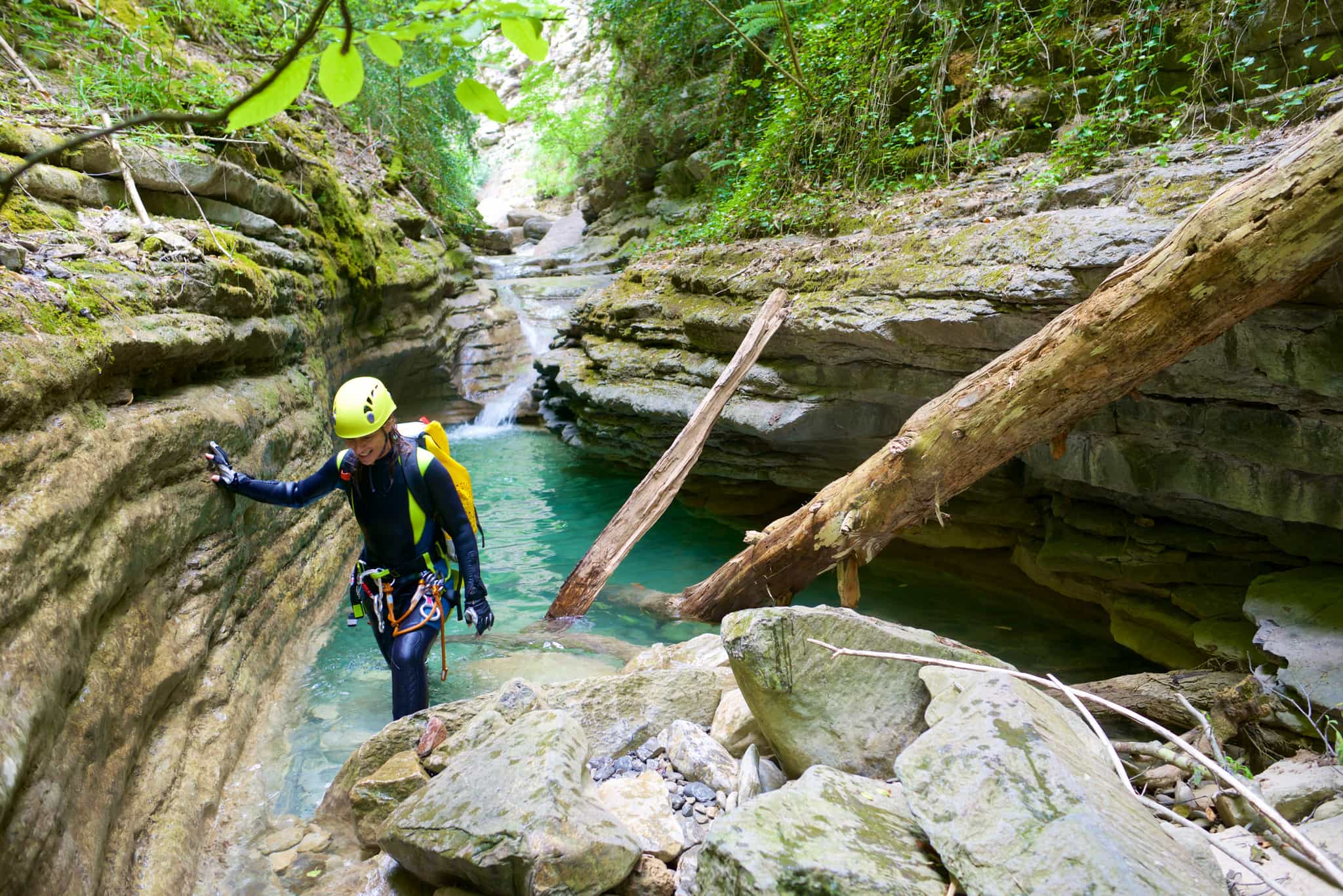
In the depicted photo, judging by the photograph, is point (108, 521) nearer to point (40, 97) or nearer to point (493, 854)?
point (493, 854)

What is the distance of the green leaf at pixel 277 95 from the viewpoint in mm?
1035

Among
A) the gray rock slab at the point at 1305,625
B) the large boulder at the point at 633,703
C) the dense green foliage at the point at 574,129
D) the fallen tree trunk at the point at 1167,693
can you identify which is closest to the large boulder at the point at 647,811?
the large boulder at the point at 633,703

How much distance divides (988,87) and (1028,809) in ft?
22.0

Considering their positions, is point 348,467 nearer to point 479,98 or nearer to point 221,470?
point 221,470

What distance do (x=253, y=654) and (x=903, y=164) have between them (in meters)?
7.00

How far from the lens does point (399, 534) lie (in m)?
3.69

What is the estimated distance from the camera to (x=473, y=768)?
248cm

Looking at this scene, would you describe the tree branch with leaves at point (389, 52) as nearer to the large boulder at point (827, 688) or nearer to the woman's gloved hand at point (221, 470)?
the large boulder at point (827, 688)

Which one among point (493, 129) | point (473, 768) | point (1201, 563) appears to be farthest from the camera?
point (493, 129)

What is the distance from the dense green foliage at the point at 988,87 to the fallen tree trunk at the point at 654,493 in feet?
6.95

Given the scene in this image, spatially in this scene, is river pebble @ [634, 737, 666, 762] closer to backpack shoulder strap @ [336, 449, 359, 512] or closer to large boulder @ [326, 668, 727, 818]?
large boulder @ [326, 668, 727, 818]

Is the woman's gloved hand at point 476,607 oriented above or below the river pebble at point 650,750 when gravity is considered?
above

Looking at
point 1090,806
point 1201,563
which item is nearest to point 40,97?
point 1090,806

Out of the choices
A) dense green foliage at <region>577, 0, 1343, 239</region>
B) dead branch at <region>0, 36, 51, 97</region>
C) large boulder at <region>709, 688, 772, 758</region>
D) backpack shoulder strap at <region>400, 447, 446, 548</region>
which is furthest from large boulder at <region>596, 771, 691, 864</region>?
dead branch at <region>0, 36, 51, 97</region>
